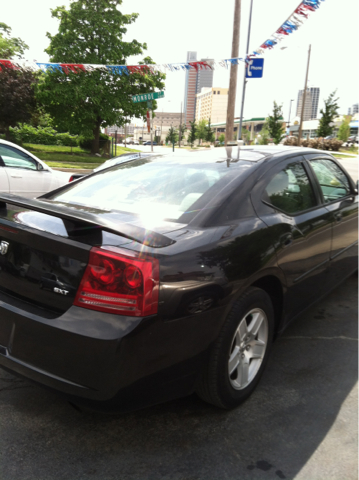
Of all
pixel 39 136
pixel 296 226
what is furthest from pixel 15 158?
pixel 39 136

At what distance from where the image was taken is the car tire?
227 centimetres

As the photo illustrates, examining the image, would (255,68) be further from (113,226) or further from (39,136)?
(39,136)

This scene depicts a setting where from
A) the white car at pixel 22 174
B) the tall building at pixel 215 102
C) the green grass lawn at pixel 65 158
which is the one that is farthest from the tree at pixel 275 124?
the tall building at pixel 215 102

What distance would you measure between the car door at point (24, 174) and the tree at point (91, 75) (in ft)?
61.0

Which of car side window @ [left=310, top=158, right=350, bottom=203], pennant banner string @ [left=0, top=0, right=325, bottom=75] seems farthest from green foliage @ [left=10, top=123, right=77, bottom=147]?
car side window @ [left=310, top=158, right=350, bottom=203]

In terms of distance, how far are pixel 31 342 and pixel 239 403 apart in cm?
128

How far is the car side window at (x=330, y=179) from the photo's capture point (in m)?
3.62

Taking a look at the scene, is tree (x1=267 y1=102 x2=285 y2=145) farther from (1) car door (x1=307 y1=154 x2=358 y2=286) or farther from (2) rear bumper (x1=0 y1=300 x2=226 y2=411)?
(2) rear bumper (x1=0 y1=300 x2=226 y2=411)

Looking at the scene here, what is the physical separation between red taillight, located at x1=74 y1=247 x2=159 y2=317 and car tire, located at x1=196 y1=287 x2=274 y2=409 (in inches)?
21.3

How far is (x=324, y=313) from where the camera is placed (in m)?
4.16

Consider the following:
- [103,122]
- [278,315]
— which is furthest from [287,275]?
[103,122]

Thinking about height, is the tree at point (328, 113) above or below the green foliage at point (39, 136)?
above

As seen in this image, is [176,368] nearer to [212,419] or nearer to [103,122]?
[212,419]

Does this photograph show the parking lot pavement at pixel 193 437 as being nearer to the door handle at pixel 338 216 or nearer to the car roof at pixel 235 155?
the door handle at pixel 338 216
